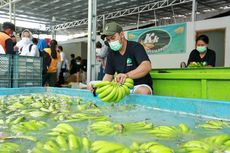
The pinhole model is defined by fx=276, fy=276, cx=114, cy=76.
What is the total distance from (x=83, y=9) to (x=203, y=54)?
351 inches

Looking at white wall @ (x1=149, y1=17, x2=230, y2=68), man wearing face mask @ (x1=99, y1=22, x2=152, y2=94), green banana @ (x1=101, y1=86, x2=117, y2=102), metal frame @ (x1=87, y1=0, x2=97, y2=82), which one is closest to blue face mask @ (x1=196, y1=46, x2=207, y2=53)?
man wearing face mask @ (x1=99, y1=22, x2=152, y2=94)

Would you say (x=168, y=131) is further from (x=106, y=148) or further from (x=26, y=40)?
(x=26, y=40)

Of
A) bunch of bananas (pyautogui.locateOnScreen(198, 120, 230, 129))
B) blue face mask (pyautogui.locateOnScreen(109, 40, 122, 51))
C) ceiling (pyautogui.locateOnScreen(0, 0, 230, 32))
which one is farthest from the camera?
ceiling (pyautogui.locateOnScreen(0, 0, 230, 32))

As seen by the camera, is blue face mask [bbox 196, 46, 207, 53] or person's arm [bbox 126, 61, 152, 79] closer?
person's arm [bbox 126, 61, 152, 79]

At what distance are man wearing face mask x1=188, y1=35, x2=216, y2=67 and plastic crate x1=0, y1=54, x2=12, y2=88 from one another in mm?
3150

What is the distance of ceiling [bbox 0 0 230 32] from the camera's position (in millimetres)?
11141

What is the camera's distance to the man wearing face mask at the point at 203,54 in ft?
14.6

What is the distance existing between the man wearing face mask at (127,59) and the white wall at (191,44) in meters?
5.70

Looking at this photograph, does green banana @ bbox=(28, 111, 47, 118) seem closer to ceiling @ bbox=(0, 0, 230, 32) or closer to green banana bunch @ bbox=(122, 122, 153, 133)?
green banana bunch @ bbox=(122, 122, 153, 133)

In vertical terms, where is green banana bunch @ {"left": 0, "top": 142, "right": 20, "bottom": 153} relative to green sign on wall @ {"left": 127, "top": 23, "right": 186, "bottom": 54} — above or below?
below

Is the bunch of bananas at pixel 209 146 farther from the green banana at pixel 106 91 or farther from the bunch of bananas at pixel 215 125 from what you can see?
the green banana at pixel 106 91

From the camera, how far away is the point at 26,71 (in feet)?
16.9

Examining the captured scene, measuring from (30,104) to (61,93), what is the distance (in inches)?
49.6

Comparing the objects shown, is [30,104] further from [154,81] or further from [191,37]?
[191,37]
